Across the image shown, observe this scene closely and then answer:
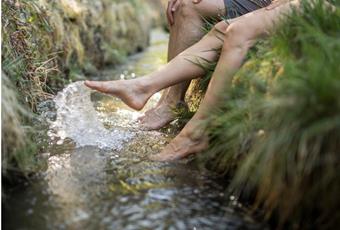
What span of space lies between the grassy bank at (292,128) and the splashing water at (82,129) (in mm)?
781

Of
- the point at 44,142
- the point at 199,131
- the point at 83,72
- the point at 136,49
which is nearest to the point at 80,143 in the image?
the point at 44,142

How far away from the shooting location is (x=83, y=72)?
5543 mm

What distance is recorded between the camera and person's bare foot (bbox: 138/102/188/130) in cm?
299

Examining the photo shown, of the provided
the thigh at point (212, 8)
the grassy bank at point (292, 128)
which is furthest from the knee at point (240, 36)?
Result: the thigh at point (212, 8)

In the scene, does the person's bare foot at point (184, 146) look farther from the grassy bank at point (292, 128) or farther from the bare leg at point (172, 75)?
the bare leg at point (172, 75)

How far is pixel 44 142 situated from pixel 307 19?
1.44 meters

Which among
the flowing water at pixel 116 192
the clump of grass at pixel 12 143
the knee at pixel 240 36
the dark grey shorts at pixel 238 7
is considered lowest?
the flowing water at pixel 116 192

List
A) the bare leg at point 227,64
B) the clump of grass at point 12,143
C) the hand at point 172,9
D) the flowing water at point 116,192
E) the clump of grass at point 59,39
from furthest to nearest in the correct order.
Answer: the hand at point 172,9, the clump of grass at point 59,39, the bare leg at point 227,64, the clump of grass at point 12,143, the flowing water at point 116,192

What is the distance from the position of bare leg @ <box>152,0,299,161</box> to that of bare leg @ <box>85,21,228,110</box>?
0.88ft

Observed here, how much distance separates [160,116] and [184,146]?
76 cm

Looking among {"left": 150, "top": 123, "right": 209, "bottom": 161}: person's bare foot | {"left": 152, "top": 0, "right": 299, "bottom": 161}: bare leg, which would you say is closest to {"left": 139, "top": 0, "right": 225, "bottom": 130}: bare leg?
{"left": 152, "top": 0, "right": 299, "bottom": 161}: bare leg

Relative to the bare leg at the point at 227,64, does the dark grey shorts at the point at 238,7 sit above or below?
above

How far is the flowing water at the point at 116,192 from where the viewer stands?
1682mm

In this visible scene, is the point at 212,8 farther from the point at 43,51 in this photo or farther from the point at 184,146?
the point at 43,51
